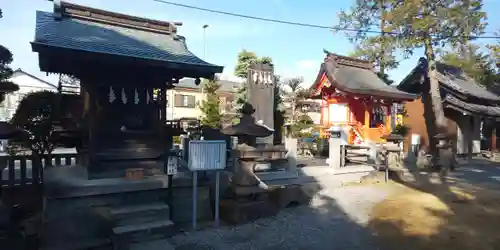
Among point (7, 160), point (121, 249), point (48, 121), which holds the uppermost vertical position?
point (48, 121)

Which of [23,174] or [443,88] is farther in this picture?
[443,88]

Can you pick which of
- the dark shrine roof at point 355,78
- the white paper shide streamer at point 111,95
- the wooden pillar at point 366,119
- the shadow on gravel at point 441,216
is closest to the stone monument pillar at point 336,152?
the shadow on gravel at point 441,216

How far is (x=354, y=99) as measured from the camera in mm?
18391

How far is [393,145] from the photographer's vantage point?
12.9m

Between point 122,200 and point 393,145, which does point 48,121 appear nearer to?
point 122,200

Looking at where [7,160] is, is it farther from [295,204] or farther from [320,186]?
[320,186]

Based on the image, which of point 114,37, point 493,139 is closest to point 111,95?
point 114,37

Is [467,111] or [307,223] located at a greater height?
[467,111]

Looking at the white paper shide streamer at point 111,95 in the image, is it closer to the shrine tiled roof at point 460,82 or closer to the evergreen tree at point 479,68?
the shrine tiled roof at point 460,82

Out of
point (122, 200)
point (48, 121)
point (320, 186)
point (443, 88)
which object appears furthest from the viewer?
point (443, 88)

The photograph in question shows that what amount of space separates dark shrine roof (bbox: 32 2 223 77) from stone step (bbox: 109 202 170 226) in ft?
10.2

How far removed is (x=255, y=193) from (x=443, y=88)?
685 inches

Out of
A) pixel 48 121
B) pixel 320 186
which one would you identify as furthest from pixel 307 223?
pixel 48 121

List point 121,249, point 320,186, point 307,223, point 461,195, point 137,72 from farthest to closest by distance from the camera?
point 320,186, point 461,195, point 137,72, point 307,223, point 121,249
